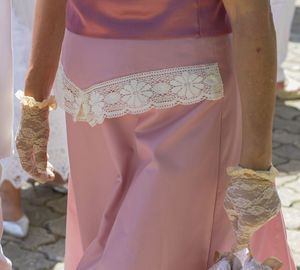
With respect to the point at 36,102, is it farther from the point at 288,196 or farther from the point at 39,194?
the point at 288,196

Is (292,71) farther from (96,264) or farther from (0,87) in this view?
(96,264)

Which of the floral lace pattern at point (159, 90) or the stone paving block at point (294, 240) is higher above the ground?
the floral lace pattern at point (159, 90)

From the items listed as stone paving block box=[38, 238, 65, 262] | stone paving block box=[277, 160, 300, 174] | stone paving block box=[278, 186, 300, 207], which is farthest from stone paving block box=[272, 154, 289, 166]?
stone paving block box=[38, 238, 65, 262]

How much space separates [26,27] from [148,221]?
1.83 m

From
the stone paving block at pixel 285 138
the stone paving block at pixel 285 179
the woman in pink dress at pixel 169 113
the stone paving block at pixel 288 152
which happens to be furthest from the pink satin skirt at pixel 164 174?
the stone paving block at pixel 285 138

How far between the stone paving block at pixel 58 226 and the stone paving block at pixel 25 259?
0.73ft

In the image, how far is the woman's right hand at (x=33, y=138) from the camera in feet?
6.47

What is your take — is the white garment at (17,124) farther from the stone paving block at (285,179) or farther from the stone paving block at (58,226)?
the stone paving block at (285,179)

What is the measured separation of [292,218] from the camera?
3.61 metres

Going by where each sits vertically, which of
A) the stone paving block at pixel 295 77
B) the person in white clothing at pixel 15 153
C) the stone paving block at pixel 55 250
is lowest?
the stone paving block at pixel 295 77

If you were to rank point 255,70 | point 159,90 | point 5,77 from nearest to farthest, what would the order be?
point 255,70
point 159,90
point 5,77

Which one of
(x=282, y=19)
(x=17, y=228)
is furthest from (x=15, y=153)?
(x=282, y=19)

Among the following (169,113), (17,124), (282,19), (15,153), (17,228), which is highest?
(169,113)

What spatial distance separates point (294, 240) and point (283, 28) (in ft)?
7.01
